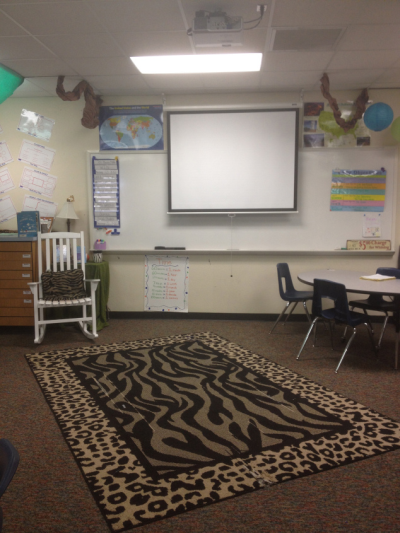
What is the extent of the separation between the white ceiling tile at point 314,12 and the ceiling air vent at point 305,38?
0.36 ft

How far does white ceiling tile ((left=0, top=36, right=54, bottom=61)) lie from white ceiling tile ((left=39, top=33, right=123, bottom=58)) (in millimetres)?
101

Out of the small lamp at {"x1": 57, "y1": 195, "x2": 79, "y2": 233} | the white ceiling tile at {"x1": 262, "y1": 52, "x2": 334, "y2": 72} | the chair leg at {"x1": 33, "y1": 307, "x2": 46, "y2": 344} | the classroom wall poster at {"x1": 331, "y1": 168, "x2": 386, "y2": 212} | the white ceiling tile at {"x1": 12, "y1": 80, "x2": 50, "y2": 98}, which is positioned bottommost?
the chair leg at {"x1": 33, "y1": 307, "x2": 46, "y2": 344}

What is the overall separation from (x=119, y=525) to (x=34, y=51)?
12.9ft

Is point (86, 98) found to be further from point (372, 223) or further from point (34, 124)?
point (372, 223)

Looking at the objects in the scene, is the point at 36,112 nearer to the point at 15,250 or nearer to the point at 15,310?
the point at 15,250

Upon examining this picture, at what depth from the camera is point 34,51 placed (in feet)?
12.8

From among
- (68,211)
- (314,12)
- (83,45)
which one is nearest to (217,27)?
(314,12)

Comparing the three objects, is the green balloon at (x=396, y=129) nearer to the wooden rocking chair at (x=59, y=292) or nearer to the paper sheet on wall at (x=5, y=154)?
the wooden rocking chair at (x=59, y=292)

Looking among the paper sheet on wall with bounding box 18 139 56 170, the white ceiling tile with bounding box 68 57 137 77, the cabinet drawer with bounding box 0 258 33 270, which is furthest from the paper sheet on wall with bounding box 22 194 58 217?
the white ceiling tile with bounding box 68 57 137 77

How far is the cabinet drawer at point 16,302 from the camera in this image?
15.1 feet

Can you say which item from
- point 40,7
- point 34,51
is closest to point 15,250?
point 34,51

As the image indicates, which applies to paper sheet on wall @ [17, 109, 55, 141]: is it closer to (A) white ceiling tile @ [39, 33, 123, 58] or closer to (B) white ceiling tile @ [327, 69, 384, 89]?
(A) white ceiling tile @ [39, 33, 123, 58]

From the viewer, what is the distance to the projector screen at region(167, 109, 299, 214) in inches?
197

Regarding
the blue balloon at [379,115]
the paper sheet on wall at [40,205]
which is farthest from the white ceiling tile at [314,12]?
the paper sheet on wall at [40,205]
